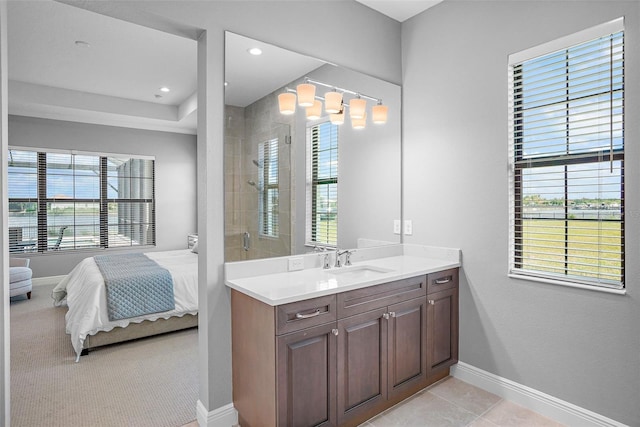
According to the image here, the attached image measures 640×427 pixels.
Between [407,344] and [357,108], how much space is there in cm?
176

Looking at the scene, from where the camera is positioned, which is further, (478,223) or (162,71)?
(162,71)

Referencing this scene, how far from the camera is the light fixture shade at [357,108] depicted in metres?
2.80

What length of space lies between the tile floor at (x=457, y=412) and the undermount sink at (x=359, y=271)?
86 cm

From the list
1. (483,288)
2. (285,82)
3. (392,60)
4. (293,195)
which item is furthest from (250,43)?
(483,288)

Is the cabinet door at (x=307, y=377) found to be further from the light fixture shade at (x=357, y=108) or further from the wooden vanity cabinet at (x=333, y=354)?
the light fixture shade at (x=357, y=108)

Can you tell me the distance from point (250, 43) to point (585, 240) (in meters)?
2.29

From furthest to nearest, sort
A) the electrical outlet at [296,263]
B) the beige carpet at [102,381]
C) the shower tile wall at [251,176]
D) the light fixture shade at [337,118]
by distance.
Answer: the light fixture shade at [337,118]
the electrical outlet at [296,263]
the beige carpet at [102,381]
the shower tile wall at [251,176]

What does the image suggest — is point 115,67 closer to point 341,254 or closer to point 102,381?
point 102,381

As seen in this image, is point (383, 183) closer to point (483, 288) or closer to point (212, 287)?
point (483, 288)

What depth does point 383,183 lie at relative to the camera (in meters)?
3.01

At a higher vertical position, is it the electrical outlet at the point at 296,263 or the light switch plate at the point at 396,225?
the light switch plate at the point at 396,225

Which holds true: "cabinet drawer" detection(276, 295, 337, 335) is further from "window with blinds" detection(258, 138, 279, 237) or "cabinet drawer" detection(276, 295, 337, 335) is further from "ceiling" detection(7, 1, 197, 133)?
"ceiling" detection(7, 1, 197, 133)

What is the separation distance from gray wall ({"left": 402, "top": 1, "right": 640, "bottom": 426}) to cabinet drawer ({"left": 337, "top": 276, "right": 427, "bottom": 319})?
0.53 metres

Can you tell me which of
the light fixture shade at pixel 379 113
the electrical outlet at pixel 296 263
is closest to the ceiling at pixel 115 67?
the light fixture shade at pixel 379 113
